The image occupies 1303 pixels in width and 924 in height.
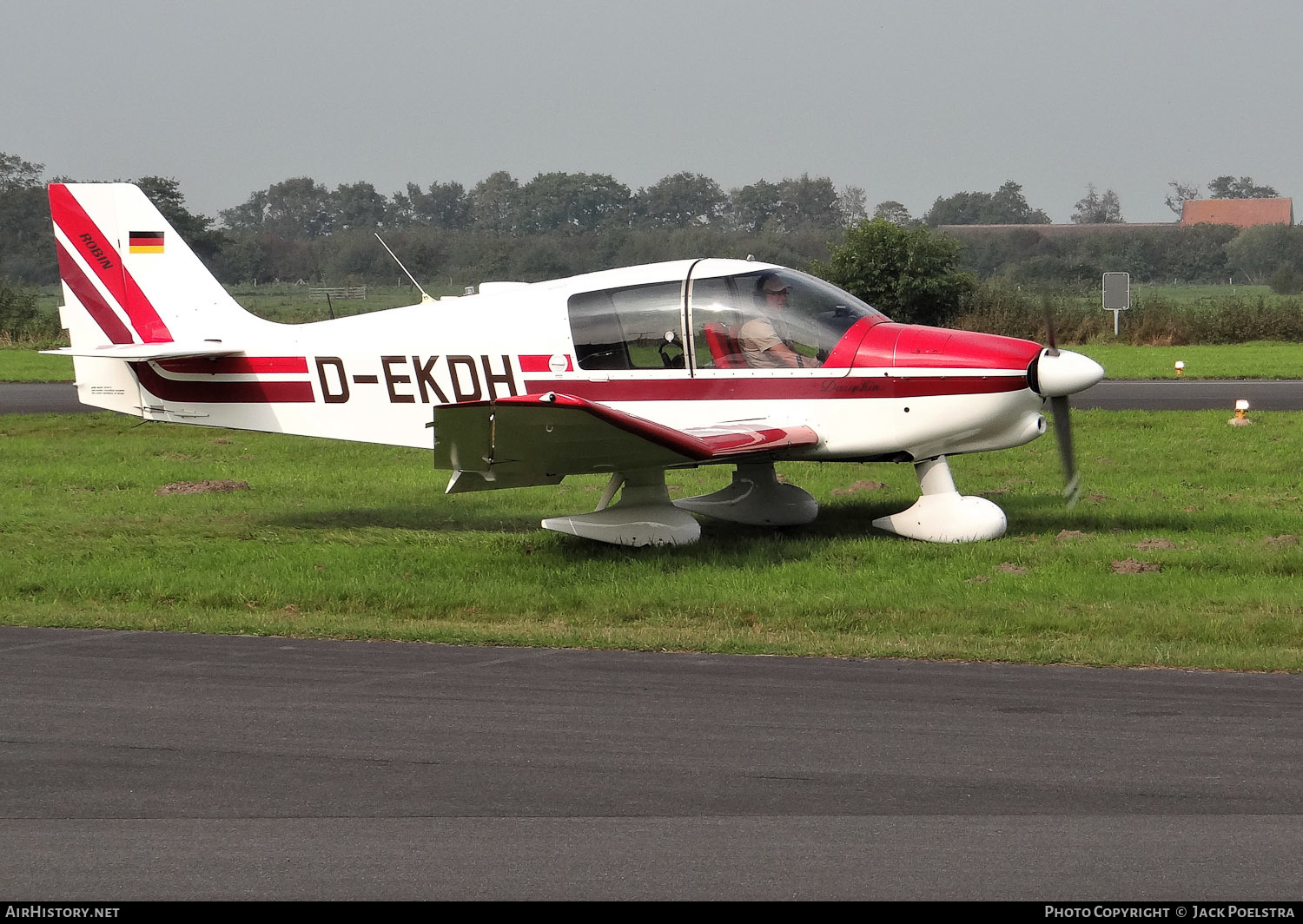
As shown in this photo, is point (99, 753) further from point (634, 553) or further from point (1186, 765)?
point (634, 553)

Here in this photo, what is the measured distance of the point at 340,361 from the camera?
11.7 meters

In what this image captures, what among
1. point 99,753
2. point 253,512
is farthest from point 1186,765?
point 253,512

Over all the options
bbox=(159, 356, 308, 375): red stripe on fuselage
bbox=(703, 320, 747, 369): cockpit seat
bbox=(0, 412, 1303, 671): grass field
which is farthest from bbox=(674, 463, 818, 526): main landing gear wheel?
bbox=(159, 356, 308, 375): red stripe on fuselage

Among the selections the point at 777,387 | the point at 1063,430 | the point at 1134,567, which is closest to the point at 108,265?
the point at 777,387

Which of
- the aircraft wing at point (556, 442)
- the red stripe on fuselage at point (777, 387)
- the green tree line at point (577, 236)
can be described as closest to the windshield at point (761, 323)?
the red stripe on fuselage at point (777, 387)

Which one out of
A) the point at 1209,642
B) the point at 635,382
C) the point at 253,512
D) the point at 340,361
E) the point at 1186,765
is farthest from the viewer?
the point at 253,512

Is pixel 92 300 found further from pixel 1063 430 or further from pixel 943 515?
pixel 1063 430

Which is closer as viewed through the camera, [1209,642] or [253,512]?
[1209,642]

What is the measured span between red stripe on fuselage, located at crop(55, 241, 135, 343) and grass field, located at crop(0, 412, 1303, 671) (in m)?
1.74

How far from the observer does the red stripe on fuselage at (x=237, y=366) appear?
465 inches

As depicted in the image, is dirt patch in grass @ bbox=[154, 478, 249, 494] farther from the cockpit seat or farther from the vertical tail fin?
the cockpit seat

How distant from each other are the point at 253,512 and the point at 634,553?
4421 mm

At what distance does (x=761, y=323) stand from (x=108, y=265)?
19.8 ft

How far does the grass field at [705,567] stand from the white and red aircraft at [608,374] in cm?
70
